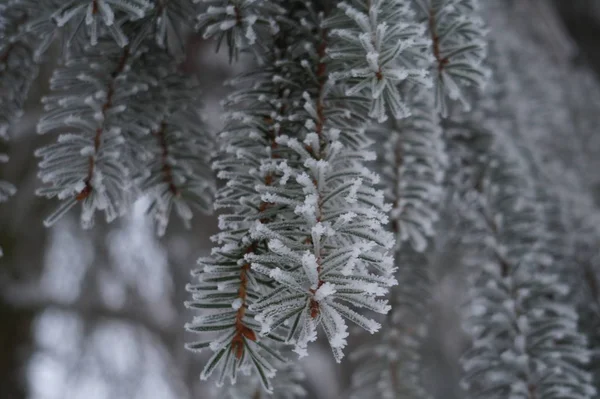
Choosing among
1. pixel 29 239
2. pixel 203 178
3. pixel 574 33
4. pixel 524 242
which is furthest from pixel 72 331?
pixel 574 33

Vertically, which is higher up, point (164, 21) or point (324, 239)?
point (164, 21)

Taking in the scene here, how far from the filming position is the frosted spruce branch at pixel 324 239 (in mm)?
327

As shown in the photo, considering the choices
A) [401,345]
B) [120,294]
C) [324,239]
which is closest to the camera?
[324,239]

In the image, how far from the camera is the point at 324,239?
36 cm

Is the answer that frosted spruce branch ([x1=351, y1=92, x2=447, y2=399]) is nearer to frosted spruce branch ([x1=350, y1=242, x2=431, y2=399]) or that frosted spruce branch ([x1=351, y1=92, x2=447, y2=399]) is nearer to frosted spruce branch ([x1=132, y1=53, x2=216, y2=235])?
frosted spruce branch ([x1=350, y1=242, x2=431, y2=399])

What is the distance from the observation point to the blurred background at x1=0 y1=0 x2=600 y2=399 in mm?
1617

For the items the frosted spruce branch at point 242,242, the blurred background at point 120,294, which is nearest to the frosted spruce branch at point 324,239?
the frosted spruce branch at point 242,242

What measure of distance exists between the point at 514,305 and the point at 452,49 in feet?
1.04

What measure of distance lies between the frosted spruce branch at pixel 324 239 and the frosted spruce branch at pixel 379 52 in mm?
37

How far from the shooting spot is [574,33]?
1.64 m

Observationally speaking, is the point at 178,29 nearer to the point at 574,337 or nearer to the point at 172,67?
the point at 172,67

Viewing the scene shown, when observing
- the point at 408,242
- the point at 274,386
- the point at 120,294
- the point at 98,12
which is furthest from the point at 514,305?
the point at 120,294

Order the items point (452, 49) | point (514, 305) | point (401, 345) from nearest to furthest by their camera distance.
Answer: point (452, 49), point (514, 305), point (401, 345)

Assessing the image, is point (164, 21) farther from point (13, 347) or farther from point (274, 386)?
point (13, 347)
